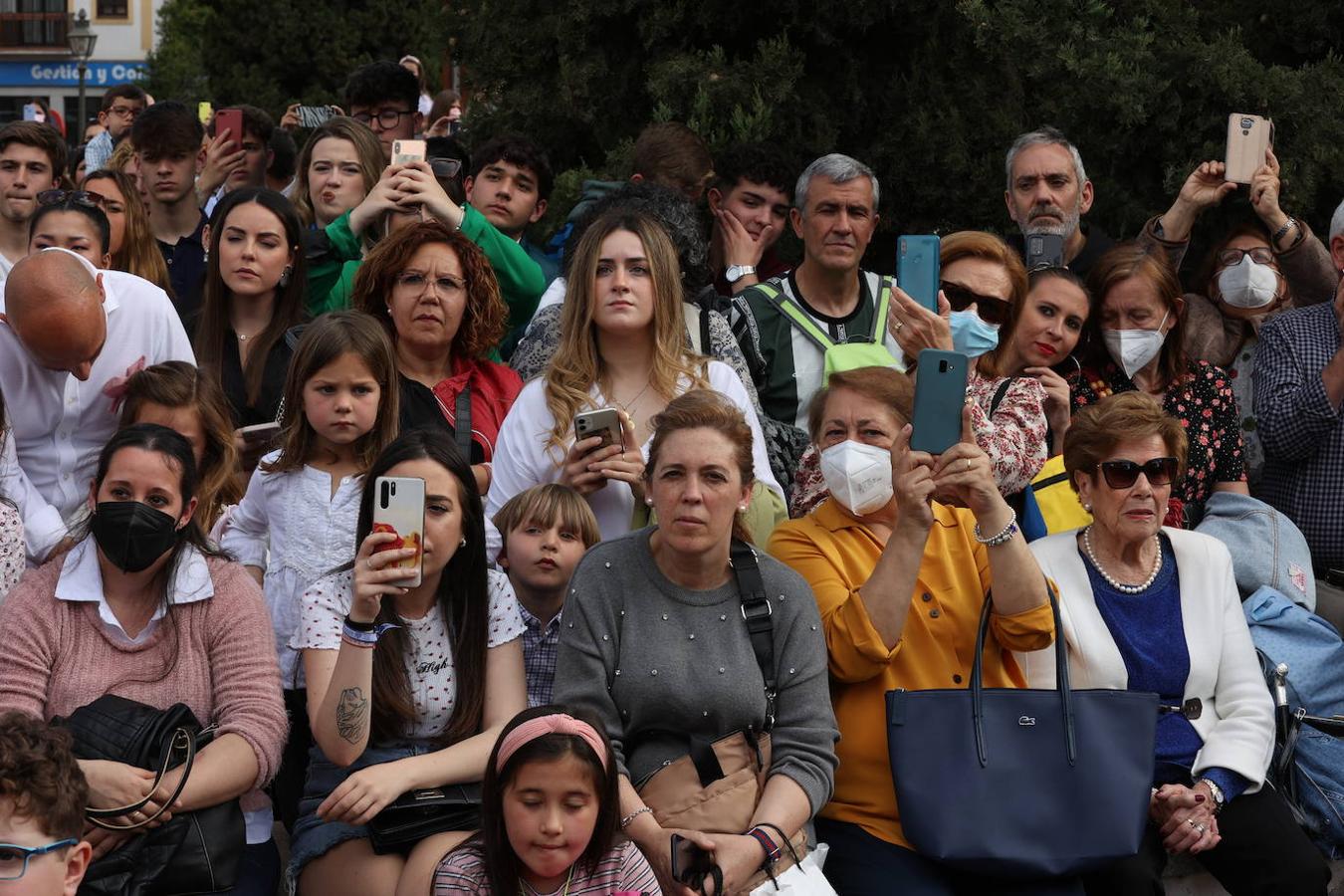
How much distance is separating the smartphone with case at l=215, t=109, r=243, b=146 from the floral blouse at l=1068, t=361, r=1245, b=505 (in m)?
4.38

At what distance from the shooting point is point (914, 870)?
467cm

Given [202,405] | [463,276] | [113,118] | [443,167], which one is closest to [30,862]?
[202,405]

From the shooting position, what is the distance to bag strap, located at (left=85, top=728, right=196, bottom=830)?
163 inches

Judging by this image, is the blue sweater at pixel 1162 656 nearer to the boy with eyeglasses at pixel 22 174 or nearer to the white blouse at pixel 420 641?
the white blouse at pixel 420 641

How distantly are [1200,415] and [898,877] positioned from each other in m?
2.52

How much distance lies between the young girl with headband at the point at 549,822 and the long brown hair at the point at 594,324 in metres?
1.68

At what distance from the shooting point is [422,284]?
5910 millimetres

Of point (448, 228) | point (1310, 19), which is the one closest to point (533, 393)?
point (448, 228)

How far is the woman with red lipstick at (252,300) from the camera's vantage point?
6.25m

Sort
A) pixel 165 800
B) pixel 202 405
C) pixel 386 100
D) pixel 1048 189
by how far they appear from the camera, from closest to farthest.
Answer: pixel 165 800, pixel 202 405, pixel 1048 189, pixel 386 100

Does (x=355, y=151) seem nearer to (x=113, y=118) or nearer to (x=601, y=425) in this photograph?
(x=601, y=425)

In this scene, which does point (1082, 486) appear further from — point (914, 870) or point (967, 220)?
point (967, 220)

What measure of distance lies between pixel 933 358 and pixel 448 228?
2.29 meters

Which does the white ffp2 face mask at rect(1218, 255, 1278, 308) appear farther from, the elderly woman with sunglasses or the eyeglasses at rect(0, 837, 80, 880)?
the eyeglasses at rect(0, 837, 80, 880)
